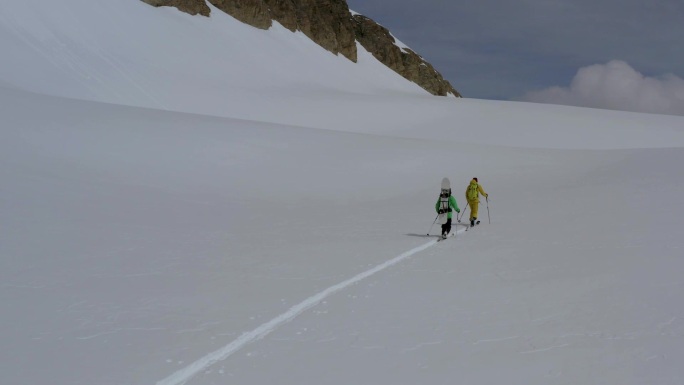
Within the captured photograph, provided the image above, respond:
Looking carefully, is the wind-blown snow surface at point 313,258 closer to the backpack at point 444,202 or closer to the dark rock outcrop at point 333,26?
the backpack at point 444,202

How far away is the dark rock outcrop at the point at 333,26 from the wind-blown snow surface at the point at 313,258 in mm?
47797

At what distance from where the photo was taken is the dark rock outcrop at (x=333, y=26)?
73125 millimetres

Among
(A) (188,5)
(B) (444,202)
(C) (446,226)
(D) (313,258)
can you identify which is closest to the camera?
(D) (313,258)

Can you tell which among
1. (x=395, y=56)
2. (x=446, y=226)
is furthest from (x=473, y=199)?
(x=395, y=56)

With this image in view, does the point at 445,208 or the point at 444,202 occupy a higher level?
the point at 444,202

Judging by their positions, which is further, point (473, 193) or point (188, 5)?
point (188, 5)

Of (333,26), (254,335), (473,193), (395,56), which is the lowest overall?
(254,335)

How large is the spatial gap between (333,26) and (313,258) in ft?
276

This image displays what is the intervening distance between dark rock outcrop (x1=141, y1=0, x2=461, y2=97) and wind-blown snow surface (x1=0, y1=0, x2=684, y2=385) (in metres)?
47.8

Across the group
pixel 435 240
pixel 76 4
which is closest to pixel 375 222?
pixel 435 240

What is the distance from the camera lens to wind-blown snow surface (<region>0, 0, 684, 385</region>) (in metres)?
5.07

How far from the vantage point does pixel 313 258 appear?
9.95m

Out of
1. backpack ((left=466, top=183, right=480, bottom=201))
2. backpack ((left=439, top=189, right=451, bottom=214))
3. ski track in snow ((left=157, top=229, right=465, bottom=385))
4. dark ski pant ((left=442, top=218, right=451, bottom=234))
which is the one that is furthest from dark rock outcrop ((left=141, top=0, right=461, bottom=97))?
ski track in snow ((left=157, top=229, right=465, bottom=385))

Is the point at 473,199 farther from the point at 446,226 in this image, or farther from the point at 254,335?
the point at 254,335
